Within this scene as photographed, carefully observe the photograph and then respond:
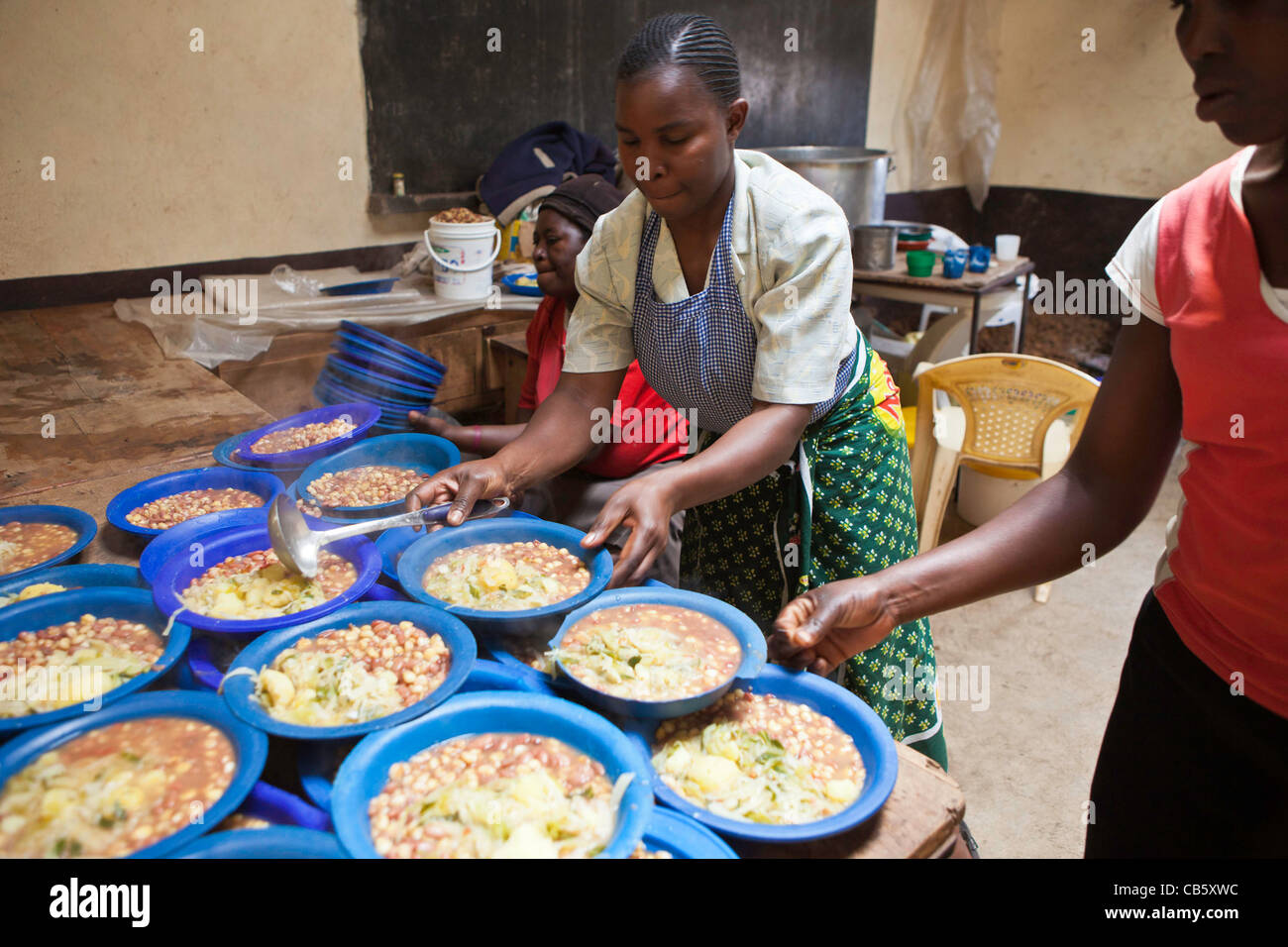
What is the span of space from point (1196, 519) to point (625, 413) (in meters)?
1.82

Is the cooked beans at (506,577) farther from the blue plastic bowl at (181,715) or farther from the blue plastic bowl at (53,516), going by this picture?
the blue plastic bowl at (53,516)

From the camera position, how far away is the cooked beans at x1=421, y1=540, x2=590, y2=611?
1.52m

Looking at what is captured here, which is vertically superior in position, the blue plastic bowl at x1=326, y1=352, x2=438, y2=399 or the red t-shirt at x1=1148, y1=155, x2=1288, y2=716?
the red t-shirt at x1=1148, y1=155, x2=1288, y2=716

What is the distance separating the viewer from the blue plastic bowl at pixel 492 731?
982mm

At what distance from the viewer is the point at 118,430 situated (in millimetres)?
2512

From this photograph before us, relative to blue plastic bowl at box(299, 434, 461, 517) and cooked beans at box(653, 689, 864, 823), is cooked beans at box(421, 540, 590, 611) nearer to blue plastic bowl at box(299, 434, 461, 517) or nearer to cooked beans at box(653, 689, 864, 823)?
cooked beans at box(653, 689, 864, 823)

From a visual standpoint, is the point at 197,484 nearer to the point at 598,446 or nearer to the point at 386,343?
the point at 386,343

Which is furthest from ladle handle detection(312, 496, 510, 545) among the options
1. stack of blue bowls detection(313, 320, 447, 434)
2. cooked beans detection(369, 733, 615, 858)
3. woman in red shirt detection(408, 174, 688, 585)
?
stack of blue bowls detection(313, 320, 447, 434)

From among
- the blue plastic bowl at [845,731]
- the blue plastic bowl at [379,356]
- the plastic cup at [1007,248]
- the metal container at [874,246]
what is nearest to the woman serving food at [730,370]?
the blue plastic bowl at [845,731]

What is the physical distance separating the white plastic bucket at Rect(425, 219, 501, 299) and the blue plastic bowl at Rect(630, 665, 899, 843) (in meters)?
3.06

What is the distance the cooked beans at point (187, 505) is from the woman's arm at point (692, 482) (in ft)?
2.95

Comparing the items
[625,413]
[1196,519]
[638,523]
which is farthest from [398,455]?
[1196,519]

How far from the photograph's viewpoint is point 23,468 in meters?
2.23

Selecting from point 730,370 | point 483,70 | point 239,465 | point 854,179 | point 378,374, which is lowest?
point 239,465
